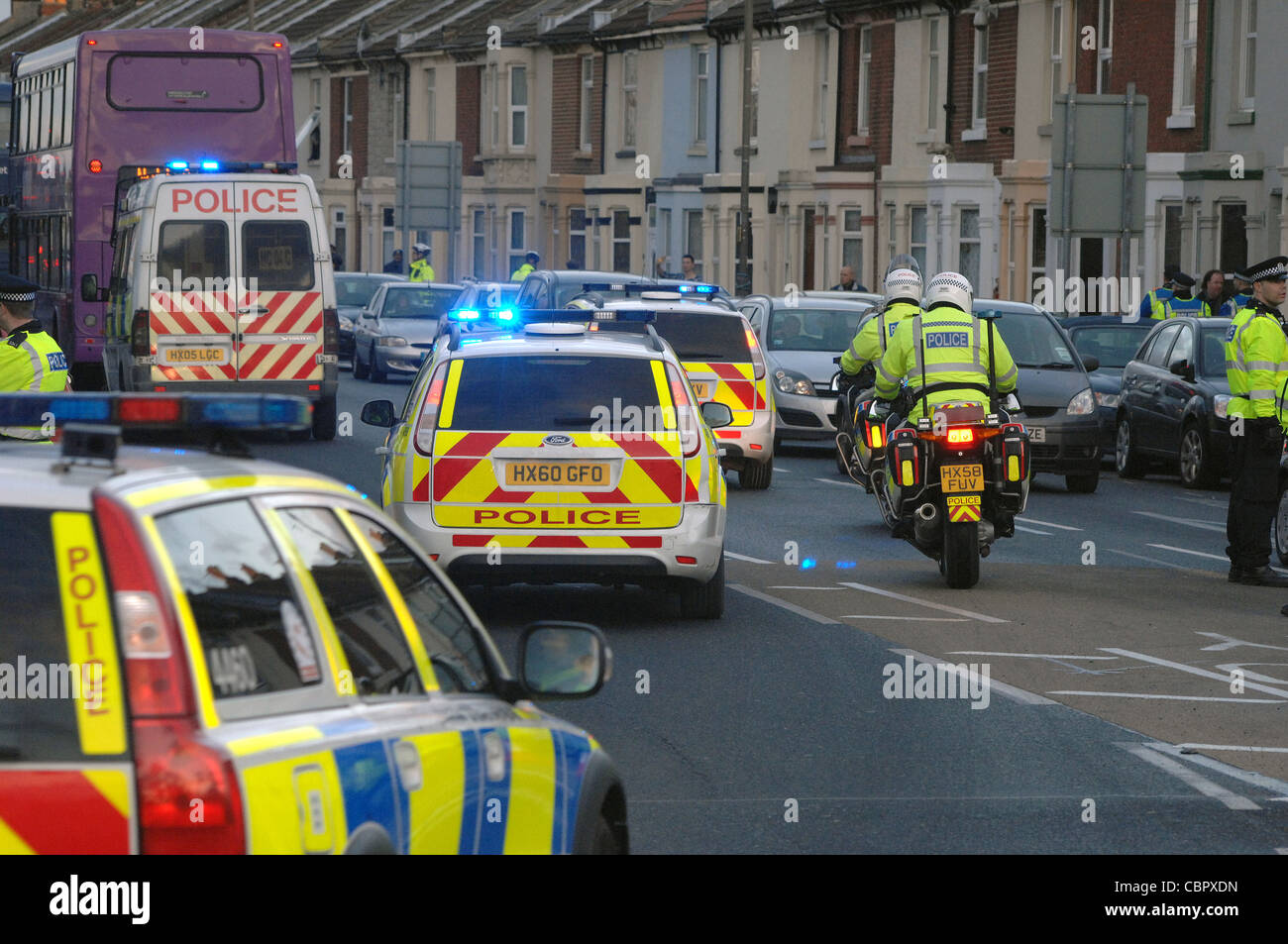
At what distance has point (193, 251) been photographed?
2422 cm

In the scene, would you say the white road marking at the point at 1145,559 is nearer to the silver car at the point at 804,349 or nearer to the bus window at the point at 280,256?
the silver car at the point at 804,349

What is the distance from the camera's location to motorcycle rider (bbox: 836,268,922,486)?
626 inches

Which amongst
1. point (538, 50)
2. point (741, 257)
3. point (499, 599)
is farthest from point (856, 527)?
point (538, 50)

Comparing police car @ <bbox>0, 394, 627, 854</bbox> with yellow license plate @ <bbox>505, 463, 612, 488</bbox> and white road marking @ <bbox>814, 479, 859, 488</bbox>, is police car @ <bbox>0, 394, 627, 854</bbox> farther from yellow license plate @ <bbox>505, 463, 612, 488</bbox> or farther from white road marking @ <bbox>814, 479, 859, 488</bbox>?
white road marking @ <bbox>814, 479, 859, 488</bbox>

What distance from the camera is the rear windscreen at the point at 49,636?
3727mm

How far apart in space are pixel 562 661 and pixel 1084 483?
1814 centimetres

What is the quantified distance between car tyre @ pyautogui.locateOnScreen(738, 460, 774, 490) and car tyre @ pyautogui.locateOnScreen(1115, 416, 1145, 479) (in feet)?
15.2

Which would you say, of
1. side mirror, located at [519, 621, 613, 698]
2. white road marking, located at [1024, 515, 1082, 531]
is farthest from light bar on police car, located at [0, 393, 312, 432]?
white road marking, located at [1024, 515, 1082, 531]

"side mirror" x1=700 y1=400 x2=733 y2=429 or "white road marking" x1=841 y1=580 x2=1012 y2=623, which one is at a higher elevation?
"side mirror" x1=700 y1=400 x2=733 y2=429

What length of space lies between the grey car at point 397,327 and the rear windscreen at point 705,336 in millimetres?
15042

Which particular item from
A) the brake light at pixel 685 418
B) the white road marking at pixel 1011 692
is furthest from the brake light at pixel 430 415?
the white road marking at pixel 1011 692

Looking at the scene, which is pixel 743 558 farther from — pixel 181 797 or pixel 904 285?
pixel 181 797

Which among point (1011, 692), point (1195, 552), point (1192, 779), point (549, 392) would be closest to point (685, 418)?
point (549, 392)

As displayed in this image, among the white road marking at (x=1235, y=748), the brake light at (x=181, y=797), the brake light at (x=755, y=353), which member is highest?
the brake light at (x=181, y=797)
